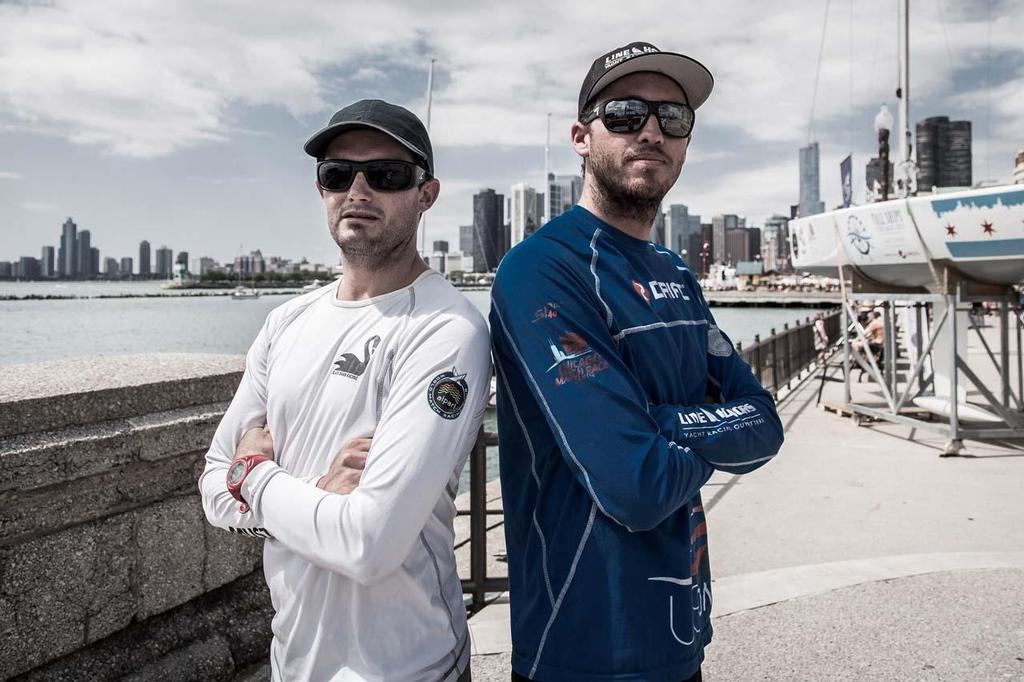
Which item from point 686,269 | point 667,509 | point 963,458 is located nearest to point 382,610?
point 667,509

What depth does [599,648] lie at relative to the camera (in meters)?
1.90

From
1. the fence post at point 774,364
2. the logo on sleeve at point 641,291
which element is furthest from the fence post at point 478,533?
the fence post at point 774,364

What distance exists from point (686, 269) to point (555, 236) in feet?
2.07

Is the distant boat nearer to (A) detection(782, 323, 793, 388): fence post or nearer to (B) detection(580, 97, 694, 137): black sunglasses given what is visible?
(A) detection(782, 323, 793, 388): fence post

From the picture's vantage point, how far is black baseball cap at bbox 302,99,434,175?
2.04 meters

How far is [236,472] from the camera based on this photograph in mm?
2002

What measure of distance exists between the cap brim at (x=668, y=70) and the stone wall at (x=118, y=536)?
7.24 ft

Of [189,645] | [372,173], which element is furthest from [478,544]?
[372,173]

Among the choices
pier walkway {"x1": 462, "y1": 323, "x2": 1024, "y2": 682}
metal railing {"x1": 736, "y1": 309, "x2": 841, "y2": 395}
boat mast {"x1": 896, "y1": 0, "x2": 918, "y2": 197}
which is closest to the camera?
pier walkway {"x1": 462, "y1": 323, "x2": 1024, "y2": 682}

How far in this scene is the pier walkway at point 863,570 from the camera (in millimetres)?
3832

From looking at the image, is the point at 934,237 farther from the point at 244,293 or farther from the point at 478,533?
the point at 244,293

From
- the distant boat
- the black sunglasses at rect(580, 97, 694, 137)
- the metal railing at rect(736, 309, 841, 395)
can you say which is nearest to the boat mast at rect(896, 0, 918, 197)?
the metal railing at rect(736, 309, 841, 395)

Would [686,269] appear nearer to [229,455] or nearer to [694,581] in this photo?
[694,581]

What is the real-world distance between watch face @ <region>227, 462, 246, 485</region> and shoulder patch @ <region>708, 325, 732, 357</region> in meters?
1.54
